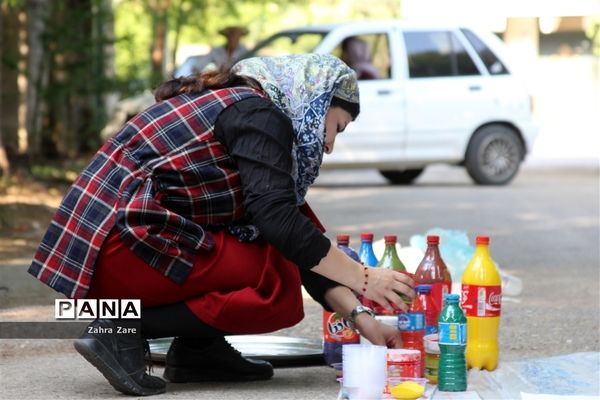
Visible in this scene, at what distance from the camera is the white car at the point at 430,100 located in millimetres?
14961

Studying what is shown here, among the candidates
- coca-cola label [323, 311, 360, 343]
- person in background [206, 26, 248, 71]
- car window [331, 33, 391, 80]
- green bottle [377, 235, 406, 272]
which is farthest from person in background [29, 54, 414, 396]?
car window [331, 33, 391, 80]

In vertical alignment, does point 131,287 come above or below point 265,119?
below

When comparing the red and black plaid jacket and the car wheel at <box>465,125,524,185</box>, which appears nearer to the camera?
the red and black plaid jacket

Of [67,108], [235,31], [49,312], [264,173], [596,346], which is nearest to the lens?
[264,173]

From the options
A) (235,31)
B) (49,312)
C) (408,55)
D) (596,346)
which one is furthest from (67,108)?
(596,346)

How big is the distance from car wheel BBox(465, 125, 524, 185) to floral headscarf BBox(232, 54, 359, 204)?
36.1ft

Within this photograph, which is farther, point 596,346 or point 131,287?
point 596,346

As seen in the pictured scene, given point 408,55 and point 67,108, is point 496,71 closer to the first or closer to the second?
point 408,55

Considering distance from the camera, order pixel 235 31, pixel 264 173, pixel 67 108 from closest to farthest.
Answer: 1. pixel 264 173
2. pixel 235 31
3. pixel 67 108

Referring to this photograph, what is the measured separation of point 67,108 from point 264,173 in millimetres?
13581

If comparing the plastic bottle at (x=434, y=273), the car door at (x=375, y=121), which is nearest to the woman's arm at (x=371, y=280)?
the plastic bottle at (x=434, y=273)

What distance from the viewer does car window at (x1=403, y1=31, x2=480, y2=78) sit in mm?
15242

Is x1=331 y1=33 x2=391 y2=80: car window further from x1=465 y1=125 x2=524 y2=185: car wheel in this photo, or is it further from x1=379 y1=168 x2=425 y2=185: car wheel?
x1=379 y1=168 x2=425 y2=185: car wheel

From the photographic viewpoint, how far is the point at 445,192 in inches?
586
